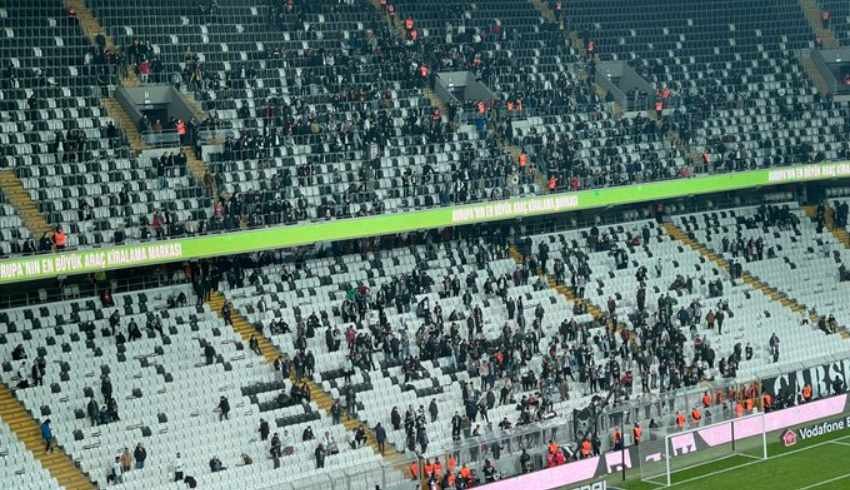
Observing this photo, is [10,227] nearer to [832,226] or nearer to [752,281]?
[752,281]

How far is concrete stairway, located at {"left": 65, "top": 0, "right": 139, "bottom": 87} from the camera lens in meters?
43.8

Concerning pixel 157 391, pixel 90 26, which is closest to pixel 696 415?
pixel 157 391

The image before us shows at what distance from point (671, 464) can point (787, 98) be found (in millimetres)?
21286

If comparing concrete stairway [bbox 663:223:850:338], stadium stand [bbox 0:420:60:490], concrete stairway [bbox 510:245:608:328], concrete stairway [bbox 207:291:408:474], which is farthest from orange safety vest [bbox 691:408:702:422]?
stadium stand [bbox 0:420:60:490]

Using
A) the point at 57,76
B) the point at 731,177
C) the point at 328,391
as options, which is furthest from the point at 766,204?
the point at 57,76

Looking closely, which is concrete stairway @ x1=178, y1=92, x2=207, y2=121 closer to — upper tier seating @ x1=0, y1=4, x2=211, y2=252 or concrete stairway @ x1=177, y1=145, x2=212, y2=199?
concrete stairway @ x1=177, y1=145, x2=212, y2=199

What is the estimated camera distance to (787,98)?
55094 millimetres

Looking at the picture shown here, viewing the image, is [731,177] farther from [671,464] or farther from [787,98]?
[671,464]

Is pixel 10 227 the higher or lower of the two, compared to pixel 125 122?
lower

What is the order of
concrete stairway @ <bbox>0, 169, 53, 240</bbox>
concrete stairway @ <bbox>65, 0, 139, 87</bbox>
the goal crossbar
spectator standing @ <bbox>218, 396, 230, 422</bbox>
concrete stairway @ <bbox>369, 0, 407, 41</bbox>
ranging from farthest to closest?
concrete stairway @ <bbox>369, 0, 407, 41</bbox>, concrete stairway @ <bbox>65, 0, 139, 87</bbox>, concrete stairway @ <bbox>0, 169, 53, 240</bbox>, the goal crossbar, spectator standing @ <bbox>218, 396, 230, 422</bbox>

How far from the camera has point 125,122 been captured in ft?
140

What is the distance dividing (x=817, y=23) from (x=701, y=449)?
2550 cm

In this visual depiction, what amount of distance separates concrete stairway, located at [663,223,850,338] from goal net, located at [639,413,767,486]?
34.7 feet

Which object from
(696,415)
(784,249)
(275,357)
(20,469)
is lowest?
(696,415)
